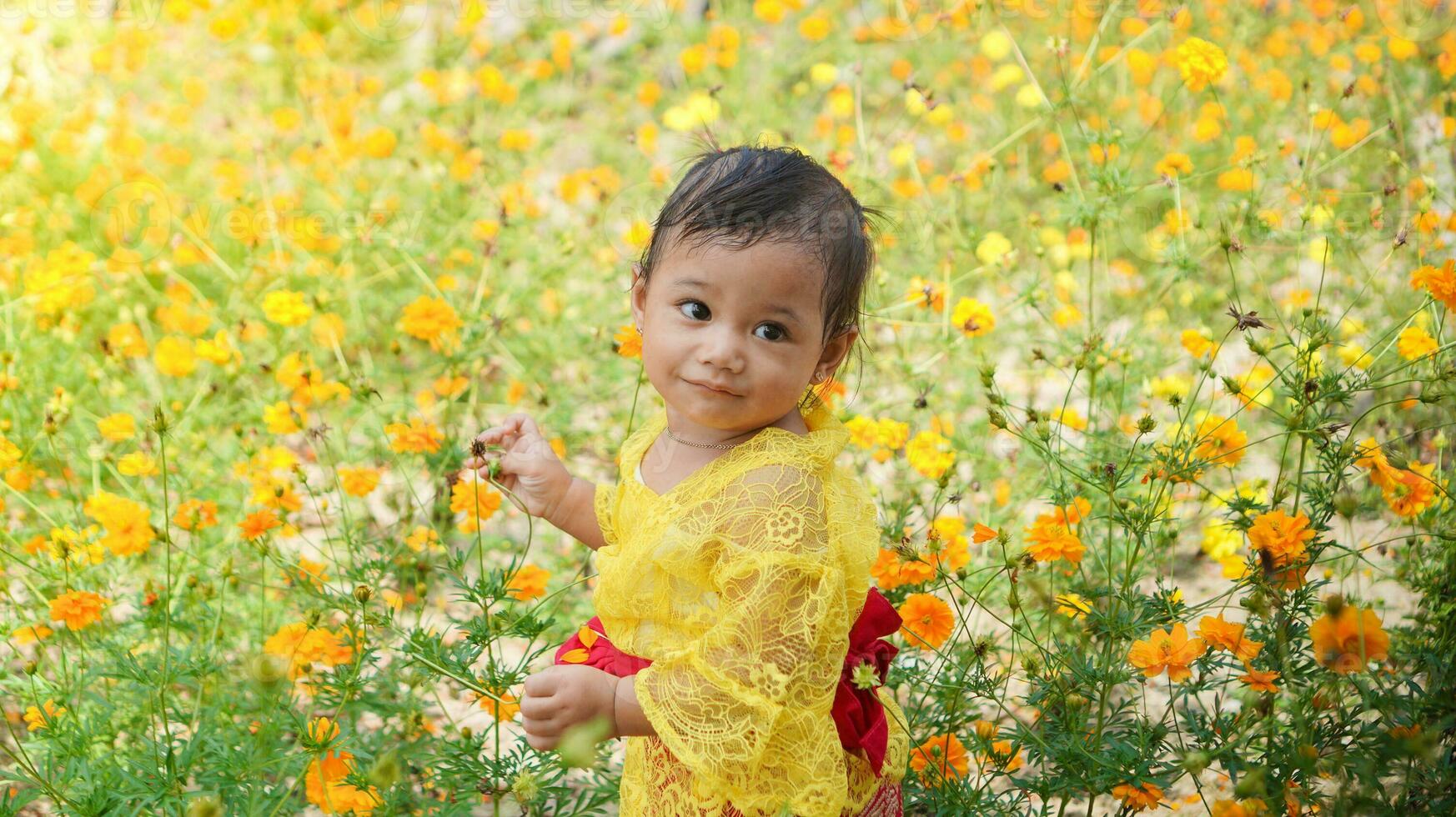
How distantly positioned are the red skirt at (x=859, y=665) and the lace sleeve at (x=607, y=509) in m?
0.14

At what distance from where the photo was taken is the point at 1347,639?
129cm

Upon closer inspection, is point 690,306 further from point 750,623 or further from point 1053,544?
point 1053,544

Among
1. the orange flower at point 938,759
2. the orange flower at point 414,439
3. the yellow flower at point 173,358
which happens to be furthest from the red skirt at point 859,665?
the yellow flower at point 173,358

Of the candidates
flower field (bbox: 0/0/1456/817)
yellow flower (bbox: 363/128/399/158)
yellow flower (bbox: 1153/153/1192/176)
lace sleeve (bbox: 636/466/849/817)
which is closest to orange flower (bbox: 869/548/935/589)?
flower field (bbox: 0/0/1456/817)

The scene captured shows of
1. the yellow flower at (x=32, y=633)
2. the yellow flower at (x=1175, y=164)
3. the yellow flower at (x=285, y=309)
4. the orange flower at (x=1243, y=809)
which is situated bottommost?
the orange flower at (x=1243, y=809)

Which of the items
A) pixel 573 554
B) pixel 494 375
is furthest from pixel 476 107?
pixel 573 554

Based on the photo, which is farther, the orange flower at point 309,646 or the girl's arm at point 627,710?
the orange flower at point 309,646

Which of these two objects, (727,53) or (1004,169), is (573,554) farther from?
(1004,169)

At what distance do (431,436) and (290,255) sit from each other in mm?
1597

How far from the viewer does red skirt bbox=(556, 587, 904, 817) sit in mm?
1465

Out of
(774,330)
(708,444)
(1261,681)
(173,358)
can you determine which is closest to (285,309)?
(173,358)

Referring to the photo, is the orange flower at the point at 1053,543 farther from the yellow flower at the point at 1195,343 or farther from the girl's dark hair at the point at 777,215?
the yellow flower at the point at 1195,343

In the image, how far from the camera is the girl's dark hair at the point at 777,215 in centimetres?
138

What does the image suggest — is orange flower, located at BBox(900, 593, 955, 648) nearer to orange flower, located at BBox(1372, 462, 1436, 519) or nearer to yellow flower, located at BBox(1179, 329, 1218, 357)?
orange flower, located at BBox(1372, 462, 1436, 519)
